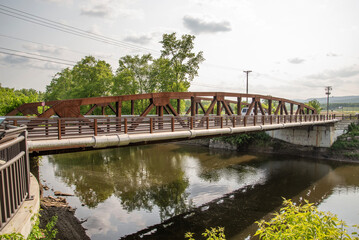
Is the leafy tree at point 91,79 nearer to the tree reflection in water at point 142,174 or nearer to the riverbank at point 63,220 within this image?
the tree reflection in water at point 142,174

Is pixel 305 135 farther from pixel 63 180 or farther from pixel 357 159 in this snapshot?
pixel 63 180

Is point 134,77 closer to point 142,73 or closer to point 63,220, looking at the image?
point 142,73

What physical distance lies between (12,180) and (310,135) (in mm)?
38560

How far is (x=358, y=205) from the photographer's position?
55.8ft

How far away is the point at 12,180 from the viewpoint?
3.98 meters

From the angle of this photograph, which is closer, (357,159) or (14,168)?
(14,168)

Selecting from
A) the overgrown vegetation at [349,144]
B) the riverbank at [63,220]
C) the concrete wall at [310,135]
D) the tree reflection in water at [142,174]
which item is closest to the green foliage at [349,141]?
the overgrown vegetation at [349,144]

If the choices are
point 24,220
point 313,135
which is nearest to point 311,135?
point 313,135

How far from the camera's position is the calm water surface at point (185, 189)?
13.4 metres

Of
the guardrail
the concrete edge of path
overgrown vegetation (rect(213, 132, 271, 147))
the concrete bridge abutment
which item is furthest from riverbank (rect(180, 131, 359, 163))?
the concrete edge of path

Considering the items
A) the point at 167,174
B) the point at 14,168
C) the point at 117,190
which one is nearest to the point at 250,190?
the point at 167,174

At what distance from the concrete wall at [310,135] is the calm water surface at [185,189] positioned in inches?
196

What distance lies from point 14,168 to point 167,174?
19.3 meters

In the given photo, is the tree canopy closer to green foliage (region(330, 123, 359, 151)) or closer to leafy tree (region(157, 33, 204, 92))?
leafy tree (region(157, 33, 204, 92))
